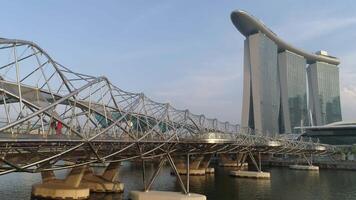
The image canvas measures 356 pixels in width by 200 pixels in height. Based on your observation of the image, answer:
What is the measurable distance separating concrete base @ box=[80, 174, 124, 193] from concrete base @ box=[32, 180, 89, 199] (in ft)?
20.6

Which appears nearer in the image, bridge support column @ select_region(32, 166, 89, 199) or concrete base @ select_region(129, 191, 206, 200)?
concrete base @ select_region(129, 191, 206, 200)

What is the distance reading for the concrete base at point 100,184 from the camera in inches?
2687

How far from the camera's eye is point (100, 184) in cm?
6944

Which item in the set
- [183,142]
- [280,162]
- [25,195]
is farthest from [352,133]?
[25,195]

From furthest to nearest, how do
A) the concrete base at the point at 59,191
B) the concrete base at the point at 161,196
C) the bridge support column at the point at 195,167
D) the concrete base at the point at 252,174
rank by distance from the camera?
1. the bridge support column at the point at 195,167
2. the concrete base at the point at 252,174
3. the concrete base at the point at 59,191
4. the concrete base at the point at 161,196

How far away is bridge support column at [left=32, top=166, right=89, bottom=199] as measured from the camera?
6025cm

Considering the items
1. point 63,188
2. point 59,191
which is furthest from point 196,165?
point 59,191

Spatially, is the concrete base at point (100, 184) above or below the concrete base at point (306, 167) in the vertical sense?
below

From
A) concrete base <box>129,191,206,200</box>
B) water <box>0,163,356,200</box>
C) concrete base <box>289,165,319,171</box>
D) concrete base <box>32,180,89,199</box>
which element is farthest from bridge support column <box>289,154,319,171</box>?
concrete base <box>32,180,89,199</box>

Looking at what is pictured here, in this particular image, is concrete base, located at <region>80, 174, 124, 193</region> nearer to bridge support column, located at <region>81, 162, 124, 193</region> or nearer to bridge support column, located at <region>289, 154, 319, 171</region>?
bridge support column, located at <region>81, 162, 124, 193</region>

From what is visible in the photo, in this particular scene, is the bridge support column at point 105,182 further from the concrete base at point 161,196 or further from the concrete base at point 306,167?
the concrete base at point 306,167

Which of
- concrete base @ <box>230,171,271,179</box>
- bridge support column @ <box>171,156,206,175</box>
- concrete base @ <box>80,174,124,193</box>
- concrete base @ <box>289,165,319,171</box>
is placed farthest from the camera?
concrete base @ <box>289,165,319,171</box>

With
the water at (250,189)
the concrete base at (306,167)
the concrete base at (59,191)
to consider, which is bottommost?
the water at (250,189)

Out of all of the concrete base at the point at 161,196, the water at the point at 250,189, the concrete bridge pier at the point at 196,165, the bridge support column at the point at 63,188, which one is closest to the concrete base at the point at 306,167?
the concrete bridge pier at the point at 196,165
